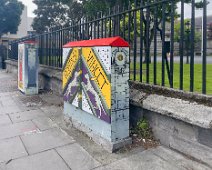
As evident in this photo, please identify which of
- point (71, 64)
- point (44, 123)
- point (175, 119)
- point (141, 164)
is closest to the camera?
point (141, 164)

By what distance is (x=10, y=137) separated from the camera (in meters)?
4.00

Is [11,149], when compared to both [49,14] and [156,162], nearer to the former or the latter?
[156,162]

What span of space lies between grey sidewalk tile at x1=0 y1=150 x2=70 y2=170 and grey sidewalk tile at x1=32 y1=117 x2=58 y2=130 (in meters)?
1.23

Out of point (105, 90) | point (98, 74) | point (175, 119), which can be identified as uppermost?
point (98, 74)

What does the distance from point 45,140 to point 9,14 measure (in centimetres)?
4500

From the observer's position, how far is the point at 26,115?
5.35m

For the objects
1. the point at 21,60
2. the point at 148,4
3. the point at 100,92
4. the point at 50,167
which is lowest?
the point at 50,167

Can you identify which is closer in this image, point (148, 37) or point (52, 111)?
point (148, 37)

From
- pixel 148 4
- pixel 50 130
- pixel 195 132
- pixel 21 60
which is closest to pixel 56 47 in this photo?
pixel 21 60

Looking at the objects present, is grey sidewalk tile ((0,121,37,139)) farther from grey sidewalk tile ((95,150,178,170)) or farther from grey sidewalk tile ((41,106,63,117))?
grey sidewalk tile ((95,150,178,170))

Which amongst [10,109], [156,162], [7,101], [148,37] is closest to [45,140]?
[156,162]

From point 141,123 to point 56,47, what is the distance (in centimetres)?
450

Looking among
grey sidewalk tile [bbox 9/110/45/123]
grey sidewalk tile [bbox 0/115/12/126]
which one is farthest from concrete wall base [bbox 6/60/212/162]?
grey sidewalk tile [bbox 0/115/12/126]

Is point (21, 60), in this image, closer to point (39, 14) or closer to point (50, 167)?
point (50, 167)
